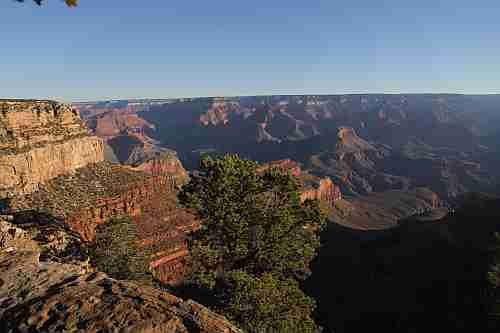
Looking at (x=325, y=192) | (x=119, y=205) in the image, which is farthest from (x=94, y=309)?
(x=325, y=192)

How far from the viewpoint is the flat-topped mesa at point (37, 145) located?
45781mm

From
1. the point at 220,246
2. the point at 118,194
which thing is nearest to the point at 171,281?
the point at 118,194

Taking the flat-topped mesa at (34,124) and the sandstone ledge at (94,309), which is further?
the flat-topped mesa at (34,124)

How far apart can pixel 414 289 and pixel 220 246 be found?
3707 cm

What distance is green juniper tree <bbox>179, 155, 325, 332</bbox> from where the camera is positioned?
2117 centimetres

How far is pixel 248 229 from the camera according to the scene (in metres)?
22.3

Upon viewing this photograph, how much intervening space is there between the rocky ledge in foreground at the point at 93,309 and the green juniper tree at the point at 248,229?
1013 centimetres

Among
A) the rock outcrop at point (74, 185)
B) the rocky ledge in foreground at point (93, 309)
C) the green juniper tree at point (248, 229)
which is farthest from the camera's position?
the rock outcrop at point (74, 185)

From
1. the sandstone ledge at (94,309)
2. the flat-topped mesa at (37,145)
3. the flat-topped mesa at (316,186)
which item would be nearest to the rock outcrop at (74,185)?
the flat-topped mesa at (37,145)

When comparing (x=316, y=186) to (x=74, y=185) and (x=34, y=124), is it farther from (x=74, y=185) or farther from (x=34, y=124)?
(x=34, y=124)

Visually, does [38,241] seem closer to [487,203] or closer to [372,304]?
[372,304]

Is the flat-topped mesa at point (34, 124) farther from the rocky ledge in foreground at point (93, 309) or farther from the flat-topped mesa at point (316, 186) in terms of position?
the flat-topped mesa at point (316, 186)

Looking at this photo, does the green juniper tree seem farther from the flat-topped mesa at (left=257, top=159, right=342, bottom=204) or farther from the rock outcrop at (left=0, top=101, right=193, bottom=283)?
the flat-topped mesa at (left=257, top=159, right=342, bottom=204)

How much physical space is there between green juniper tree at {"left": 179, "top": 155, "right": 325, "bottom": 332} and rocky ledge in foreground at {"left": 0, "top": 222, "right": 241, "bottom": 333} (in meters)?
10.1
